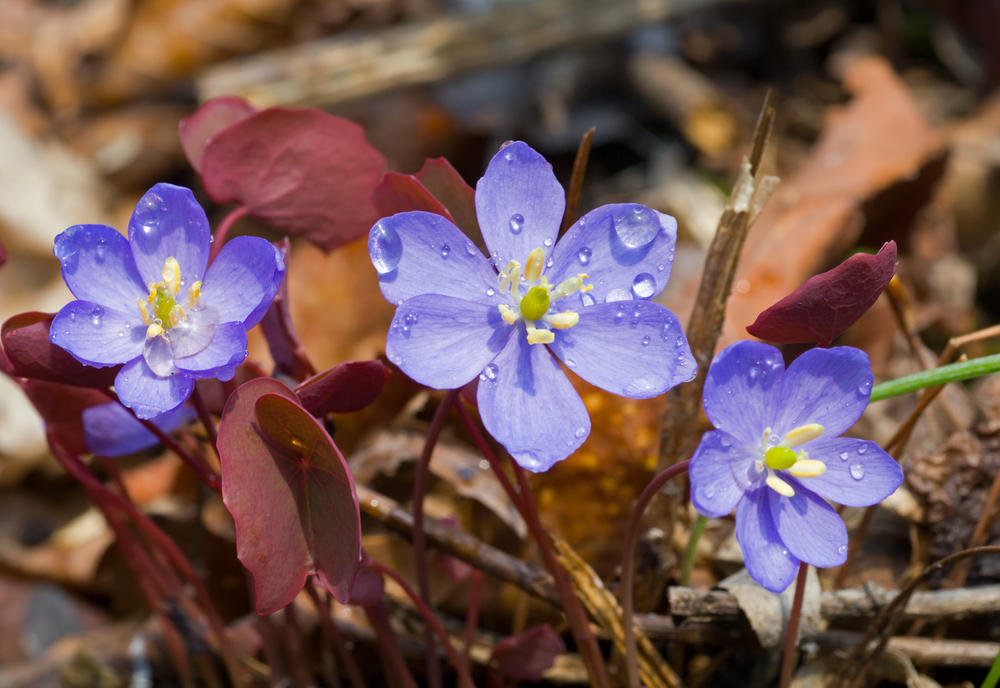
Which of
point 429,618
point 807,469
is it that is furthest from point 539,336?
point 429,618

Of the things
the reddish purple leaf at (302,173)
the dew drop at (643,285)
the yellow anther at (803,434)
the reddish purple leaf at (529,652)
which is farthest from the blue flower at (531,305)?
the reddish purple leaf at (529,652)

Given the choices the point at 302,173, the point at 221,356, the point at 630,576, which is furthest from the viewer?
the point at 302,173

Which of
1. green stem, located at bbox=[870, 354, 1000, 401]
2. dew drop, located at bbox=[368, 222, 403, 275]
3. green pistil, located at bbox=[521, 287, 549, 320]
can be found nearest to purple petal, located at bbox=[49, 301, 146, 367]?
dew drop, located at bbox=[368, 222, 403, 275]

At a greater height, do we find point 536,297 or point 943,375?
point 536,297

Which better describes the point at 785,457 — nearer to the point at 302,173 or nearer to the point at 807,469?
the point at 807,469

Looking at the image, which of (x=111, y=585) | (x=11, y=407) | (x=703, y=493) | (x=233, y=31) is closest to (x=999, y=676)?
(x=703, y=493)

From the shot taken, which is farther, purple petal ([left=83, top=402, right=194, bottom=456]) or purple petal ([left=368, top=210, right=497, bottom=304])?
purple petal ([left=83, top=402, right=194, bottom=456])

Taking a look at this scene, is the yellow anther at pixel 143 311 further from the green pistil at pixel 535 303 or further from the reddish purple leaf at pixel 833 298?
the reddish purple leaf at pixel 833 298

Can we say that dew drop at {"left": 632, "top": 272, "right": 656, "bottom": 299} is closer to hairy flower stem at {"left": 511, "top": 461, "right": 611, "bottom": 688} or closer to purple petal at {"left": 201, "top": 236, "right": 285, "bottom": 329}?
hairy flower stem at {"left": 511, "top": 461, "right": 611, "bottom": 688}

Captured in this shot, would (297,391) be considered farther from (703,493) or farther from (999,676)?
(999,676)
